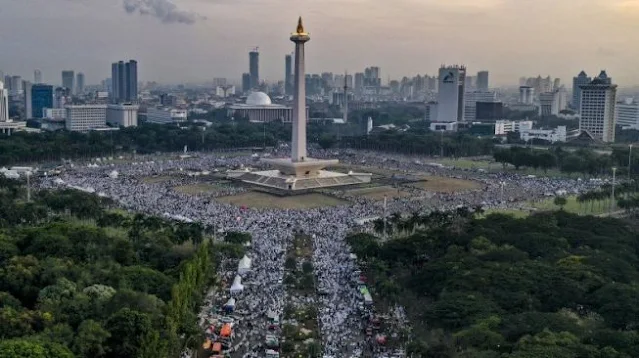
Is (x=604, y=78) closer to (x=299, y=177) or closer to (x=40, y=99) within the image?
(x=299, y=177)

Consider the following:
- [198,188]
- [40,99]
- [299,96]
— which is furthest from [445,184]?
[40,99]

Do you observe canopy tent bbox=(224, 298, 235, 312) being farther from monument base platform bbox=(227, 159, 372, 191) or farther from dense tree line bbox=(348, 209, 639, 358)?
monument base platform bbox=(227, 159, 372, 191)

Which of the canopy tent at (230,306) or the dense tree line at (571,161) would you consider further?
the dense tree line at (571,161)

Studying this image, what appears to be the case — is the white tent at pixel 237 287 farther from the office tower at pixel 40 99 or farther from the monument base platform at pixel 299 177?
the office tower at pixel 40 99

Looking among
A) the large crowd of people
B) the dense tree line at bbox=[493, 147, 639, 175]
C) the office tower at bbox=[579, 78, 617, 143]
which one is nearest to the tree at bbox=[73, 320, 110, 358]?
the large crowd of people

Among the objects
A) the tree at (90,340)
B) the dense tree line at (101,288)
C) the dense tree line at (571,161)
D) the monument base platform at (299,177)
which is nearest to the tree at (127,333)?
the dense tree line at (101,288)

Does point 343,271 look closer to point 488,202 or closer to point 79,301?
point 79,301
